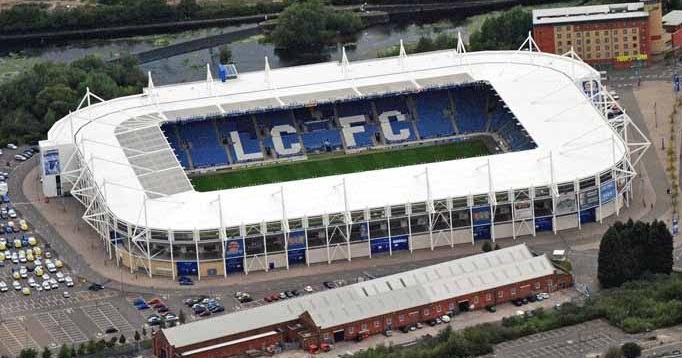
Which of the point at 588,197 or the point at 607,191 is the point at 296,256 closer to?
the point at 588,197

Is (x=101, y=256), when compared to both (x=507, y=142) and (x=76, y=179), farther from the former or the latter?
(x=507, y=142)

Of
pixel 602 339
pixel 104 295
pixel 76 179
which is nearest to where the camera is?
pixel 602 339

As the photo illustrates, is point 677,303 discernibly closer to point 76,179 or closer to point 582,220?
point 582,220

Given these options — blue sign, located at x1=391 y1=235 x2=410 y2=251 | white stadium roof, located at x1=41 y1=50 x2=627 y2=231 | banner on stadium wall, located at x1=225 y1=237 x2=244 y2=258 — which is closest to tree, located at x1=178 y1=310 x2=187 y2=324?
banner on stadium wall, located at x1=225 y1=237 x2=244 y2=258

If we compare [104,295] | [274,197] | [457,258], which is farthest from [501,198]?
[104,295]

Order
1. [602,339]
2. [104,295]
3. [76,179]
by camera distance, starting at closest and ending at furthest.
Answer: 1. [602,339]
2. [104,295]
3. [76,179]

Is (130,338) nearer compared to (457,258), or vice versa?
(130,338)

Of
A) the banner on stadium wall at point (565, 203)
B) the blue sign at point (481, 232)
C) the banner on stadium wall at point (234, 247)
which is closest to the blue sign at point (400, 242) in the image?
the blue sign at point (481, 232)
